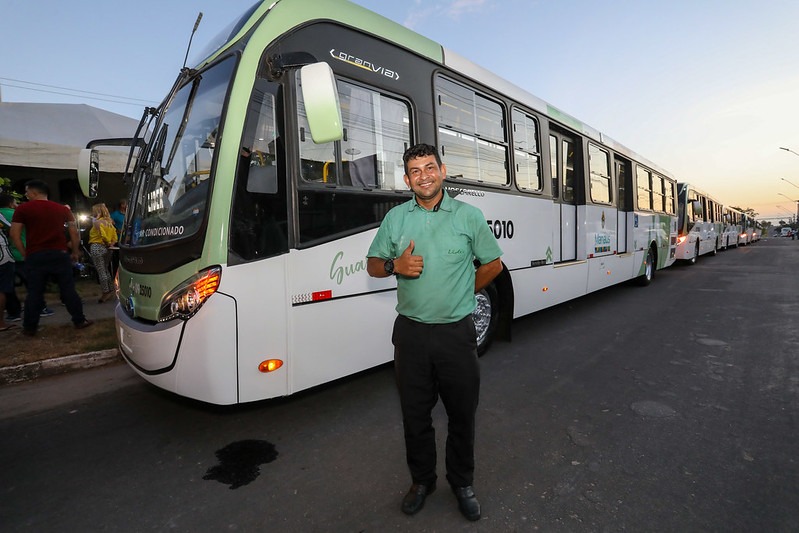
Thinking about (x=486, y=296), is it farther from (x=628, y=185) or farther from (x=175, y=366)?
(x=628, y=185)

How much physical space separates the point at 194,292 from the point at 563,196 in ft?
18.2

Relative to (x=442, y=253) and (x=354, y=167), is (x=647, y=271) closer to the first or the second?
(x=354, y=167)

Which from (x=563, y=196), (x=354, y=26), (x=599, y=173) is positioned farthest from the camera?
(x=599, y=173)

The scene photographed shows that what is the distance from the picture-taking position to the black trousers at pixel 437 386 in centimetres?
215

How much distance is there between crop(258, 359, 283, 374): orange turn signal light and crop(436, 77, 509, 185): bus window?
2538mm

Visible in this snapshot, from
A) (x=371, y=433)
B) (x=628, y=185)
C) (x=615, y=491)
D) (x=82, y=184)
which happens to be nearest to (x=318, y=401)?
(x=371, y=433)

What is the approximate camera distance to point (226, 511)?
2.35m

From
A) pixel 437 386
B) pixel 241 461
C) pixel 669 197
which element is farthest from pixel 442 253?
pixel 669 197

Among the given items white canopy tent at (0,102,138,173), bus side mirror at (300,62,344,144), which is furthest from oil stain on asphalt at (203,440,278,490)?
white canopy tent at (0,102,138,173)

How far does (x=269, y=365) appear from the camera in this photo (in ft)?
9.62

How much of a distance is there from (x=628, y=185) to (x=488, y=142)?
5.92 m

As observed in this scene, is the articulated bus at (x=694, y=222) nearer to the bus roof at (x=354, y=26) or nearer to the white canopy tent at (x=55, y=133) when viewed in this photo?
the bus roof at (x=354, y=26)

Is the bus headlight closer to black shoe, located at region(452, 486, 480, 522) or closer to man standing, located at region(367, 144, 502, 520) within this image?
man standing, located at region(367, 144, 502, 520)

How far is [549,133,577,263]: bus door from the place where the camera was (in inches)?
248
